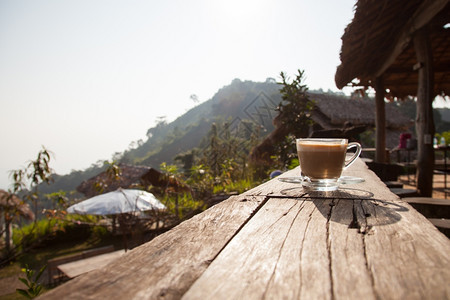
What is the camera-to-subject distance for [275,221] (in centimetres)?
67

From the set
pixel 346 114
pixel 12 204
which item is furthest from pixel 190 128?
pixel 12 204

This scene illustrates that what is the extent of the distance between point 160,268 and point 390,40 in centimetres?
611

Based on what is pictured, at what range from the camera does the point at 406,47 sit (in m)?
4.77

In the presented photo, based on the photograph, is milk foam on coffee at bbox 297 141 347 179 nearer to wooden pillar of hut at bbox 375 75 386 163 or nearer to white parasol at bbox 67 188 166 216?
A: white parasol at bbox 67 188 166 216

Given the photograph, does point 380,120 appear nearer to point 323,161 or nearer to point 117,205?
point 117,205

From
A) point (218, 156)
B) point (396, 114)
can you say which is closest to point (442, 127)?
point (396, 114)

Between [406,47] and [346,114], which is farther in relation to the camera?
[346,114]

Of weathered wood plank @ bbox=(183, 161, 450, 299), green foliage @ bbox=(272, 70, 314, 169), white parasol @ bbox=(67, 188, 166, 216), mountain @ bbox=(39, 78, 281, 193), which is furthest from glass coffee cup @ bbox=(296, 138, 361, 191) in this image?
mountain @ bbox=(39, 78, 281, 193)

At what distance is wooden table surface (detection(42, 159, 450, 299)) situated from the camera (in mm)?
370

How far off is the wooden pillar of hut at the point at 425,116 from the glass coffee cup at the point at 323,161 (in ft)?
12.5

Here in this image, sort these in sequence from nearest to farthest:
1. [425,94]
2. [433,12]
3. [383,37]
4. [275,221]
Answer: [275,221] < [433,12] < [425,94] < [383,37]

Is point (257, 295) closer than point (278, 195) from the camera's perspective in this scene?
Yes

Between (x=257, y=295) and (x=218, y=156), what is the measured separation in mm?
7821

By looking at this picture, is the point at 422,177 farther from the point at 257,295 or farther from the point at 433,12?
the point at 257,295
